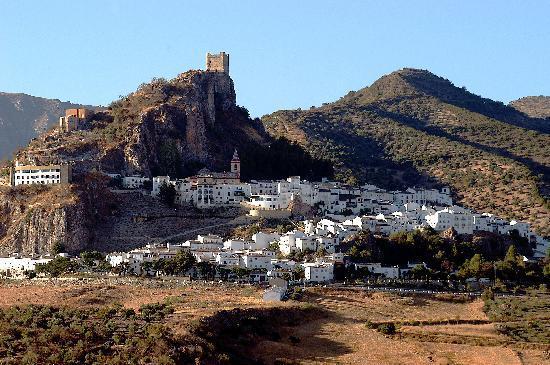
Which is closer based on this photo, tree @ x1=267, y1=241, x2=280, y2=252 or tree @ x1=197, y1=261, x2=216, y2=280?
tree @ x1=197, y1=261, x2=216, y2=280

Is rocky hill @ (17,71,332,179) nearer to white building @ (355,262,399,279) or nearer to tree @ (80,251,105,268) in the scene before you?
tree @ (80,251,105,268)

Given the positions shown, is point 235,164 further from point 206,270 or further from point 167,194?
point 206,270

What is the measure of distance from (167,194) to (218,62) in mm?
24551

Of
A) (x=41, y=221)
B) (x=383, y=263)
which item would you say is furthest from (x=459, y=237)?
(x=41, y=221)

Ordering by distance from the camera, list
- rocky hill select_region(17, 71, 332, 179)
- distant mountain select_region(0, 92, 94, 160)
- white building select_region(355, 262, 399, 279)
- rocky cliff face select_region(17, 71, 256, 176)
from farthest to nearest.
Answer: distant mountain select_region(0, 92, 94, 160) → rocky hill select_region(17, 71, 332, 179) → rocky cliff face select_region(17, 71, 256, 176) → white building select_region(355, 262, 399, 279)

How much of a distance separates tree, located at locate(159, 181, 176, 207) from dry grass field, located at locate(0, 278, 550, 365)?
1500cm

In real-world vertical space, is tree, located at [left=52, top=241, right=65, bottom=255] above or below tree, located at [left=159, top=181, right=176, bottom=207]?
below

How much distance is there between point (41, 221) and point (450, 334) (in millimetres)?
29773

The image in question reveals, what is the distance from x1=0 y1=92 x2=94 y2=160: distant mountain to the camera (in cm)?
13875

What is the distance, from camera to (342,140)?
4481 inches

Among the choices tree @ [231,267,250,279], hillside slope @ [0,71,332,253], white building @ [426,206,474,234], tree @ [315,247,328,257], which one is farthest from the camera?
white building @ [426,206,474,234]

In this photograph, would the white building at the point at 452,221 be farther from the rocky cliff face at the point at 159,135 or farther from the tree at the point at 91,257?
the tree at the point at 91,257

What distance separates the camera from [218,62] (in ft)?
304

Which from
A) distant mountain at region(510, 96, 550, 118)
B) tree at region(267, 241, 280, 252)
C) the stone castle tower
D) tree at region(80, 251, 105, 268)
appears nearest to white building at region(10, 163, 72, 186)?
tree at region(80, 251, 105, 268)
